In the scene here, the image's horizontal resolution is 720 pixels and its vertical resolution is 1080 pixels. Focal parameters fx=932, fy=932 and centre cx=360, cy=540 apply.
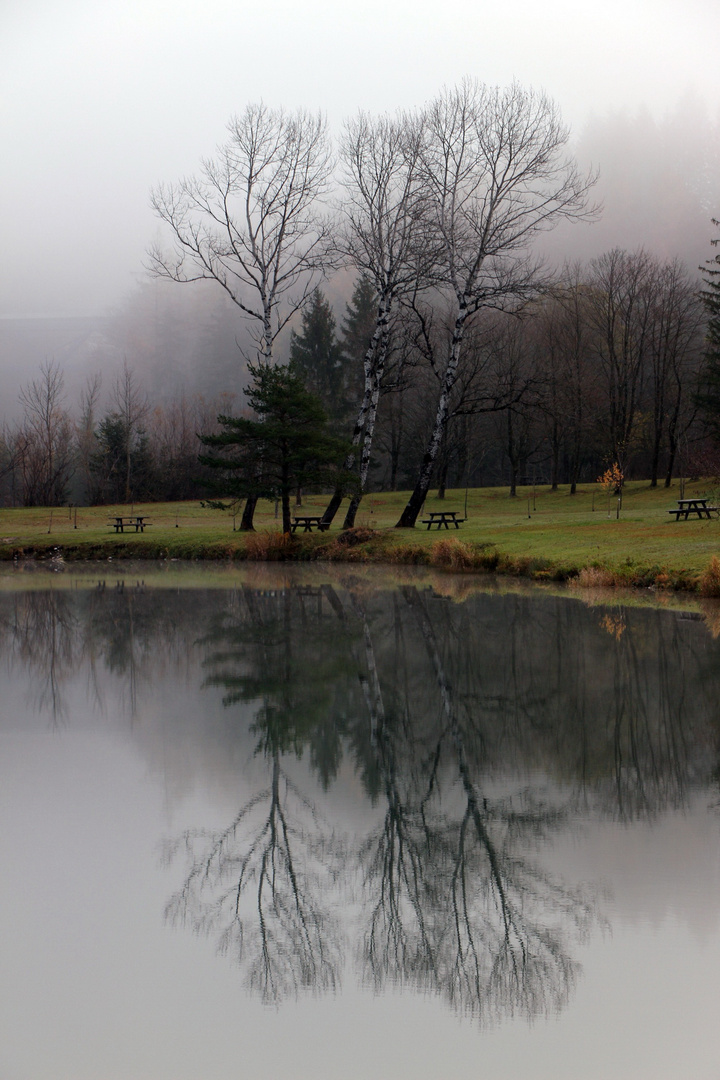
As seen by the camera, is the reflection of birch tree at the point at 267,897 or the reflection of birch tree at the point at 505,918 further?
the reflection of birch tree at the point at 267,897

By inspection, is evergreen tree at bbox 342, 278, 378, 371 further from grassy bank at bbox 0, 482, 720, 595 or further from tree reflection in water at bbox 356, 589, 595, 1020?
tree reflection in water at bbox 356, 589, 595, 1020

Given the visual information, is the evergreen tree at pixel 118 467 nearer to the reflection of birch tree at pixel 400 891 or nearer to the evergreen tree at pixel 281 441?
the evergreen tree at pixel 281 441

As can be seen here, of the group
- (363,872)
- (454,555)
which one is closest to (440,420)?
(454,555)

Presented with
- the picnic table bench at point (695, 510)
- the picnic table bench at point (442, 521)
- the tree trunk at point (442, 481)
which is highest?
the tree trunk at point (442, 481)

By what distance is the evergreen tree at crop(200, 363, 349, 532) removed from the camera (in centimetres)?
2748

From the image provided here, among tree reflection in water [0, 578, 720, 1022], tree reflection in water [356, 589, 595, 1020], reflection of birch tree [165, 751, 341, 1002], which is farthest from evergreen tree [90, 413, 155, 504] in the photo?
tree reflection in water [356, 589, 595, 1020]

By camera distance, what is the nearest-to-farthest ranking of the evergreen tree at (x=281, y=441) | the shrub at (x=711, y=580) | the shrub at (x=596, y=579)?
the shrub at (x=711, y=580) < the shrub at (x=596, y=579) < the evergreen tree at (x=281, y=441)

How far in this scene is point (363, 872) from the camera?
15.7ft

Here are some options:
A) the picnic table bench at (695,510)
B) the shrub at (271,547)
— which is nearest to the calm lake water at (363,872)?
the shrub at (271,547)

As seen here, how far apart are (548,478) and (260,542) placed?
164ft

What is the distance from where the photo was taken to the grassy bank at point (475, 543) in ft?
61.8

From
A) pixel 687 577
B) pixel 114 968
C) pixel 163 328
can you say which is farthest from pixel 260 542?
pixel 163 328

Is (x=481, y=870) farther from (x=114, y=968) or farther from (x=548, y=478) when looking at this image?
(x=548, y=478)

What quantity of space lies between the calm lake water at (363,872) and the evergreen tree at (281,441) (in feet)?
57.6
